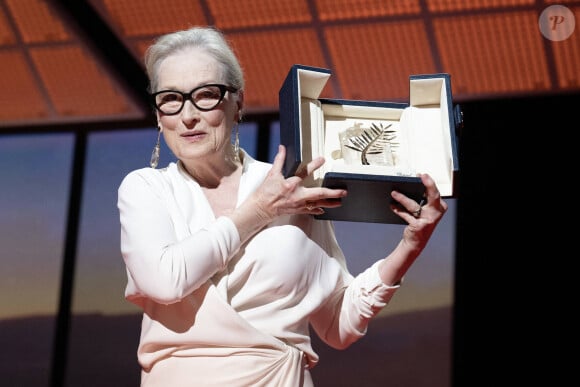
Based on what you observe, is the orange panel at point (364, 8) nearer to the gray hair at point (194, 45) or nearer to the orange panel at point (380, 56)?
the orange panel at point (380, 56)

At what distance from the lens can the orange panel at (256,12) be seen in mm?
3186

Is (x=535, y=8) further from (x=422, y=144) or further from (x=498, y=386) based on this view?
(x=422, y=144)

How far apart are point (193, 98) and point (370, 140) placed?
0.35 meters

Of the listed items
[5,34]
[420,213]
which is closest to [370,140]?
[420,213]

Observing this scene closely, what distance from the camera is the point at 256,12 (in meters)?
3.21

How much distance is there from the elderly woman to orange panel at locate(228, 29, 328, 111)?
159 centimetres

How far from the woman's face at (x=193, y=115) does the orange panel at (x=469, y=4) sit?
1.72m

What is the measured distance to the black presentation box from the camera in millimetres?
1521

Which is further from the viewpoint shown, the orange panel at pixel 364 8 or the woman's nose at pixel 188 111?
the orange panel at pixel 364 8

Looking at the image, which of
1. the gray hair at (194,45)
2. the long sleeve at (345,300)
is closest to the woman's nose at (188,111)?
the gray hair at (194,45)

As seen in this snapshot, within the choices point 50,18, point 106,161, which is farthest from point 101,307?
point 50,18

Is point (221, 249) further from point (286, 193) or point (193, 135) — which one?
point (193, 135)

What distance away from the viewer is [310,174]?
1567mm

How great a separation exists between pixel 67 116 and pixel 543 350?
210 cm
